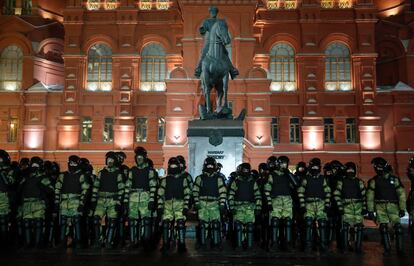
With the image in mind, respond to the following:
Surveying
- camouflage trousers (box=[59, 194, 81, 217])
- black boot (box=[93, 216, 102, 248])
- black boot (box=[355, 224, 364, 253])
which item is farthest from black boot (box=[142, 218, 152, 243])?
black boot (box=[355, 224, 364, 253])

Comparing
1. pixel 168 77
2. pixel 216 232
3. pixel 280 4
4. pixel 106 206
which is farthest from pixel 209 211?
pixel 280 4

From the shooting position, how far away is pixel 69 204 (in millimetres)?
10781

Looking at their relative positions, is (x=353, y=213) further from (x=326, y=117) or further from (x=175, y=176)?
(x=326, y=117)

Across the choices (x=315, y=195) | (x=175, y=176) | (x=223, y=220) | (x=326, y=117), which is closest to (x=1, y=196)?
(x=175, y=176)

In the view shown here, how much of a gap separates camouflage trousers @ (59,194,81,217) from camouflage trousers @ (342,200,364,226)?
250 inches

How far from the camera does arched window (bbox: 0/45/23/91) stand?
35.2m

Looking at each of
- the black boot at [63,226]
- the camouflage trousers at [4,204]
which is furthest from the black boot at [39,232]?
the camouflage trousers at [4,204]

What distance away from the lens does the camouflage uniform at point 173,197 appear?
10.3 m

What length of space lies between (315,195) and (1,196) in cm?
760

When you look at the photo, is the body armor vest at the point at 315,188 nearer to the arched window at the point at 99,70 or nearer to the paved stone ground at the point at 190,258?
the paved stone ground at the point at 190,258

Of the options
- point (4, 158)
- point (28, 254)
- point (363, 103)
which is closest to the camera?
point (28, 254)

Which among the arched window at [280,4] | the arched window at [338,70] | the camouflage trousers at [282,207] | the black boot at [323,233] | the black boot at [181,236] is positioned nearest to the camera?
the black boot at [181,236]

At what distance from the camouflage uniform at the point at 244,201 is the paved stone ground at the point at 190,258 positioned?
613 millimetres

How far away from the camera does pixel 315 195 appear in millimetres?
10750
